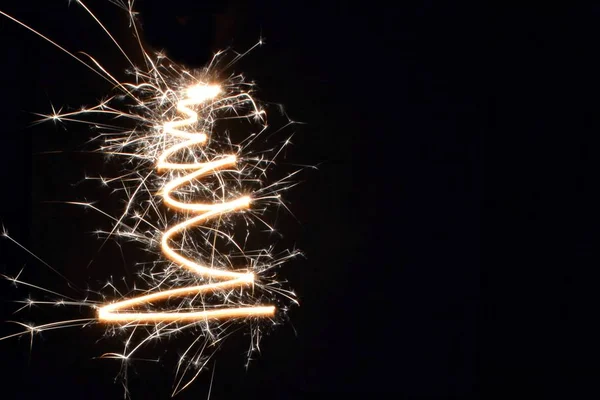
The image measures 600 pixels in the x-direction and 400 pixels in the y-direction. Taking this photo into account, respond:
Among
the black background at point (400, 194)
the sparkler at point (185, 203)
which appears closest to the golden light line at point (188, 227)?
the sparkler at point (185, 203)

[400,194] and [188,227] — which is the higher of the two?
[400,194]

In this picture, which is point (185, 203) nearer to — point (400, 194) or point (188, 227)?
point (188, 227)

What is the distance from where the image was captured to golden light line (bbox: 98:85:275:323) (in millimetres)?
1391

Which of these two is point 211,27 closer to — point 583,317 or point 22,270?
point 22,270

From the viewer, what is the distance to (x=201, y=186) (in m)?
1.45

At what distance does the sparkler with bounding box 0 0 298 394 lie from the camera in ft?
4.71

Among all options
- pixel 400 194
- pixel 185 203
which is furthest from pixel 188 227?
pixel 400 194

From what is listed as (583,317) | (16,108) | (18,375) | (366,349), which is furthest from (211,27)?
(583,317)

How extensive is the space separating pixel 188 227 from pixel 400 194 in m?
0.81

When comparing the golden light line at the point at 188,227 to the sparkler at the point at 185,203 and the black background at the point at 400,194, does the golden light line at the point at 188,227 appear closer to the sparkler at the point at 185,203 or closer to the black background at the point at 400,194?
the sparkler at the point at 185,203

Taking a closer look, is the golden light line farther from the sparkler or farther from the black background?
the black background

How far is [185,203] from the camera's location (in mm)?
1438

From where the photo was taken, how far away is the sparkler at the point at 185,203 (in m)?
1.44

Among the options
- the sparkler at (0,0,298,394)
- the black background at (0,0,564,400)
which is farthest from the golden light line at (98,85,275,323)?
the black background at (0,0,564,400)
